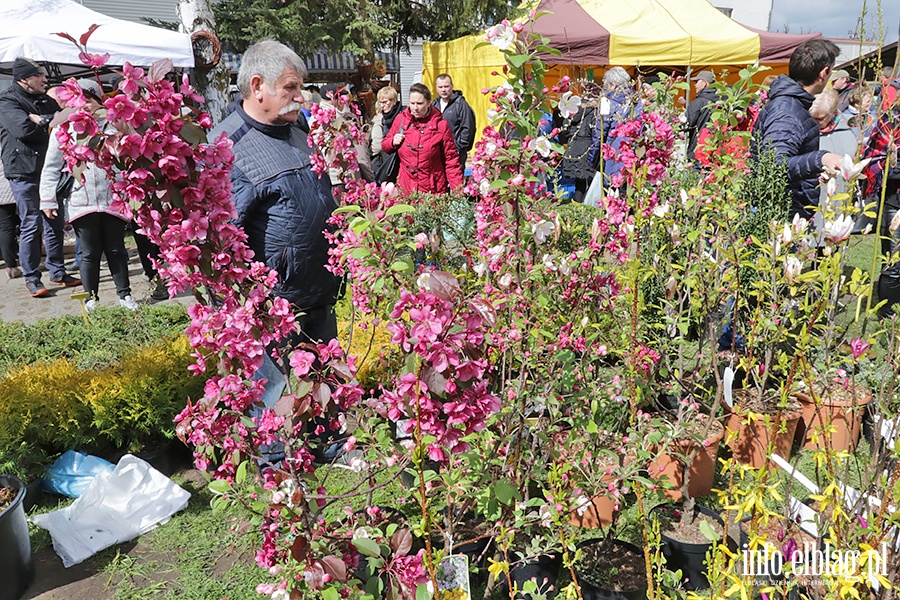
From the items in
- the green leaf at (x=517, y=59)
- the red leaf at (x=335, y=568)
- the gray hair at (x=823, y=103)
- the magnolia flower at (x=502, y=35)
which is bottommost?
the red leaf at (x=335, y=568)

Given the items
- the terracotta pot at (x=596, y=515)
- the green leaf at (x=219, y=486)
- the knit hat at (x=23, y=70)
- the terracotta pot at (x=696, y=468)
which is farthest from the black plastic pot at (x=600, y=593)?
the knit hat at (x=23, y=70)

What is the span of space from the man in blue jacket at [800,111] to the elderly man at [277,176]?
98.5 inches

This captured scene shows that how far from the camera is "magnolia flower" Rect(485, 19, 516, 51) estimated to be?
1806 mm

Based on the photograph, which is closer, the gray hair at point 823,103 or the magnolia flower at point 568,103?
the magnolia flower at point 568,103

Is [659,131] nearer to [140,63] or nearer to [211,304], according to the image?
[211,304]

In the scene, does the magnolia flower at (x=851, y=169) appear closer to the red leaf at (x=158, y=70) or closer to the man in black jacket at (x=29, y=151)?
the red leaf at (x=158, y=70)

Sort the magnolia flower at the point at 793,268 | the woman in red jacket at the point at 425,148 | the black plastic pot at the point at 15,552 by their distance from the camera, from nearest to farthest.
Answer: the magnolia flower at the point at 793,268
the black plastic pot at the point at 15,552
the woman in red jacket at the point at 425,148

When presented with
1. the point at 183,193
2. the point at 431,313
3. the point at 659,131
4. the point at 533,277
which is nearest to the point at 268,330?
the point at 183,193

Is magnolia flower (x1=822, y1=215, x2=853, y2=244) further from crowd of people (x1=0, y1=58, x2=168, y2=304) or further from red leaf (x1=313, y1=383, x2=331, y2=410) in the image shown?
crowd of people (x1=0, y1=58, x2=168, y2=304)

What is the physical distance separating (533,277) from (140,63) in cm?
628

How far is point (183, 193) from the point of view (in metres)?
1.58

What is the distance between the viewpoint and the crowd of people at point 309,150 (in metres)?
2.53

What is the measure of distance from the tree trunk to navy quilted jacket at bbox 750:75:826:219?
571 cm

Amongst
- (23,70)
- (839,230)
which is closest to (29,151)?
(23,70)
